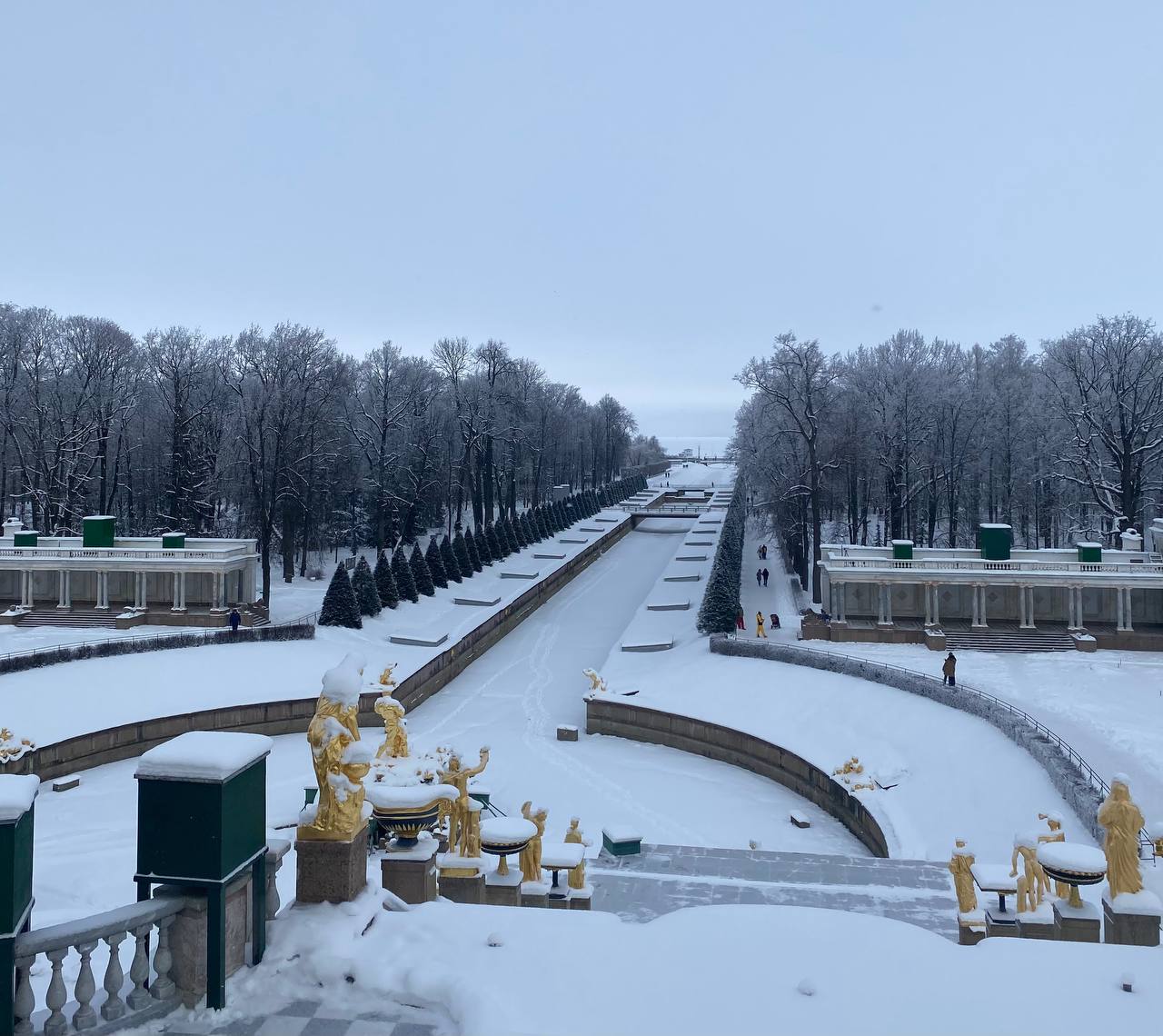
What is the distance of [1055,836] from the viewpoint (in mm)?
10391

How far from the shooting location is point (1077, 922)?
9.09 meters

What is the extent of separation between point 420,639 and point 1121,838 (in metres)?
26.7

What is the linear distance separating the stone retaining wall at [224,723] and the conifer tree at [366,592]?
4.06 meters

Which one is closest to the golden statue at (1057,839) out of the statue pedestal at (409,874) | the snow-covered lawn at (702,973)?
the snow-covered lawn at (702,973)

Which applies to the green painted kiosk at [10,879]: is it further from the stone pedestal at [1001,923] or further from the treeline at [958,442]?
the treeline at [958,442]

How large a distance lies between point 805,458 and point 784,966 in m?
42.0

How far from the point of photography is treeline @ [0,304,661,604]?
4753cm

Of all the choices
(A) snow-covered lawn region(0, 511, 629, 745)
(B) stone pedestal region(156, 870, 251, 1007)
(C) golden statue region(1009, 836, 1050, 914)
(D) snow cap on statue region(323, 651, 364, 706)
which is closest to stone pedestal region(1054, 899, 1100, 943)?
(C) golden statue region(1009, 836, 1050, 914)

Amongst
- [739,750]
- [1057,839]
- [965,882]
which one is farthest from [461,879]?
[739,750]

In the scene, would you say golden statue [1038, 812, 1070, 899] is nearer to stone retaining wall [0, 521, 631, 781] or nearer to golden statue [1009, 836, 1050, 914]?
golden statue [1009, 836, 1050, 914]

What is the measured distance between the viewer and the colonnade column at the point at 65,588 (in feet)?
118

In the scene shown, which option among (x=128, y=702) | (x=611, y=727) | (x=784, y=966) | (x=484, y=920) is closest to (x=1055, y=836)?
(x=784, y=966)

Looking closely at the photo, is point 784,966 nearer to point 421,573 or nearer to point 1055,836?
point 1055,836

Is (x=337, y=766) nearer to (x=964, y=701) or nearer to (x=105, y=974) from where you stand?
(x=105, y=974)
